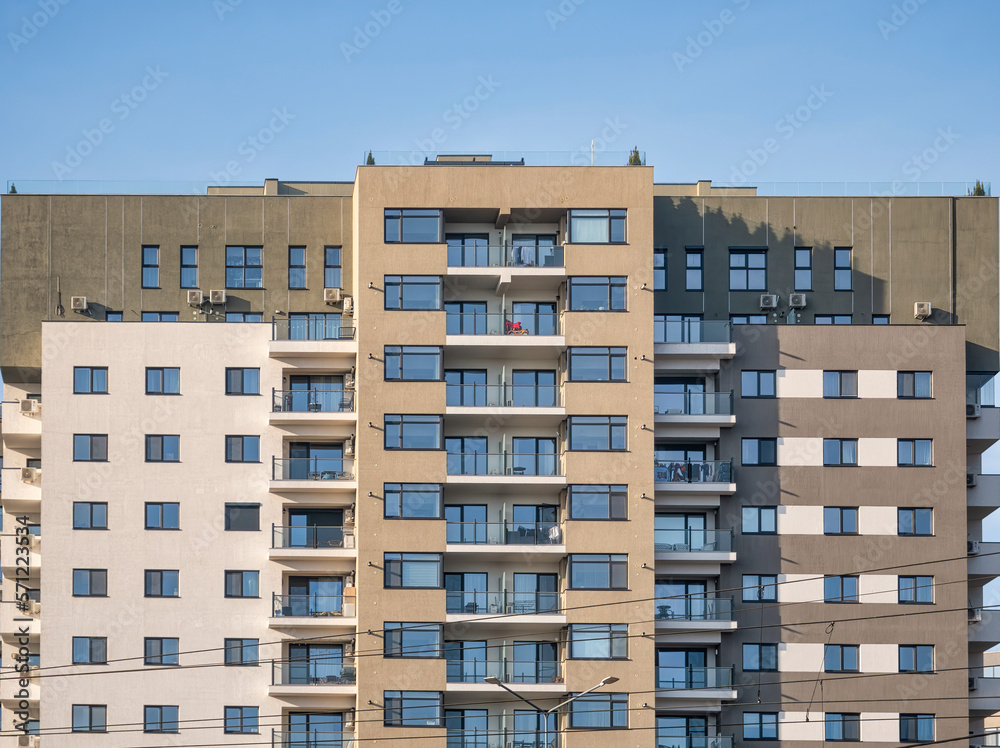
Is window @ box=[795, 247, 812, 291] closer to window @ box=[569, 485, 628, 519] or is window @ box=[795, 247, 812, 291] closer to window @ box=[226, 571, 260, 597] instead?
window @ box=[569, 485, 628, 519]

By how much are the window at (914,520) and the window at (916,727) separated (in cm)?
721

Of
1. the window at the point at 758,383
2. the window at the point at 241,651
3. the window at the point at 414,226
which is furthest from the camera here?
the window at the point at 758,383

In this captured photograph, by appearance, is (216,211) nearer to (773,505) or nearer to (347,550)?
(347,550)

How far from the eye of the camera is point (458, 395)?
198ft

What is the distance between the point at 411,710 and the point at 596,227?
20.1 meters

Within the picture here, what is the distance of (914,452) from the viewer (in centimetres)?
6181

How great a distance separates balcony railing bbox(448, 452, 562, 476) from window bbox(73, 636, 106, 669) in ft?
50.6

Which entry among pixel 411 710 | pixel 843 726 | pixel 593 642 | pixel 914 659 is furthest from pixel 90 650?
pixel 914 659

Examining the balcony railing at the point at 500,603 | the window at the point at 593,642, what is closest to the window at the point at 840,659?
the window at the point at 593,642

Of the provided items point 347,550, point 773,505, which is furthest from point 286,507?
point 773,505

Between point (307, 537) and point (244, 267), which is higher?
point (244, 267)

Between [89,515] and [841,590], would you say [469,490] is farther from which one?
[841,590]

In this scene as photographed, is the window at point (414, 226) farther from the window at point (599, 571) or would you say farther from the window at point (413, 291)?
the window at point (599, 571)

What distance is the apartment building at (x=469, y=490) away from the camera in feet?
193
